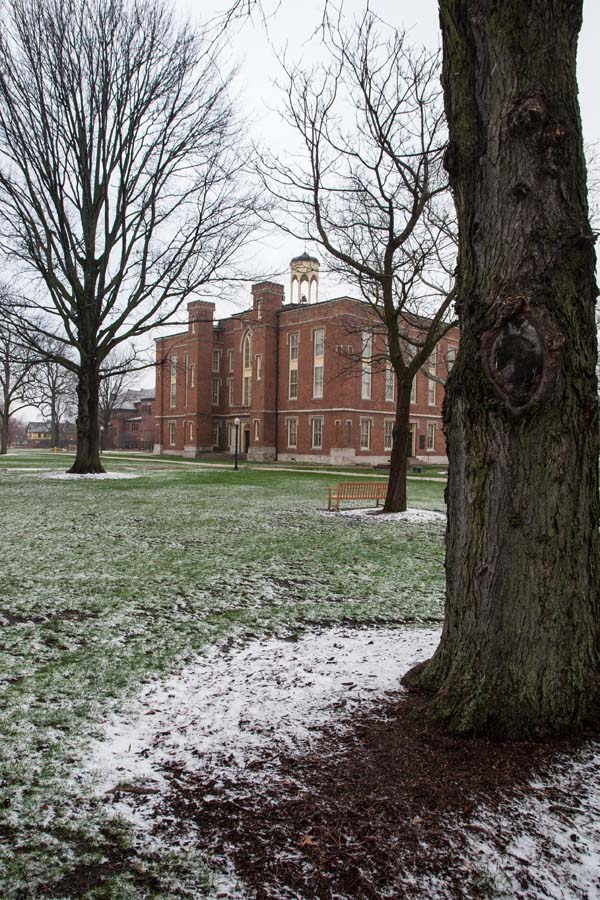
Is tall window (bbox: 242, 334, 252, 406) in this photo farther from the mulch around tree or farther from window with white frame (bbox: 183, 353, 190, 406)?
the mulch around tree

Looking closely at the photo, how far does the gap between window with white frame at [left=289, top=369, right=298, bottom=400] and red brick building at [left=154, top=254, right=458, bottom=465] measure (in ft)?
0.30

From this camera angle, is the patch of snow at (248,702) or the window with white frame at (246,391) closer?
the patch of snow at (248,702)

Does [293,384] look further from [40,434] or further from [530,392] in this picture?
[40,434]

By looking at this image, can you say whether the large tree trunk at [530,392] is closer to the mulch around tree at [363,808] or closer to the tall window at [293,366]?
the mulch around tree at [363,808]

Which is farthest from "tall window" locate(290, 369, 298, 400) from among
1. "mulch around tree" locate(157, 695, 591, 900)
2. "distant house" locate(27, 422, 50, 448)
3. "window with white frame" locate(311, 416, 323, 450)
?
"distant house" locate(27, 422, 50, 448)

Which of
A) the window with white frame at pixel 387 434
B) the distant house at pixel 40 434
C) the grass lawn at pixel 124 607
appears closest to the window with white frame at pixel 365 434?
the window with white frame at pixel 387 434

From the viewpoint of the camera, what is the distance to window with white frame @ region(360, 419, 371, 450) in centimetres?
4700

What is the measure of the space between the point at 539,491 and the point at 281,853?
2.10 meters

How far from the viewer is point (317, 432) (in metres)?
47.9

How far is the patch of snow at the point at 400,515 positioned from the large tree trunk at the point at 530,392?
10.8 meters

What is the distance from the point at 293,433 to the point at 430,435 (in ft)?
45.9

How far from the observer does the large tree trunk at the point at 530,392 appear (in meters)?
3.06

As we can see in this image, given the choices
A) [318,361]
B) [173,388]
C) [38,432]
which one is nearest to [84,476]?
[318,361]

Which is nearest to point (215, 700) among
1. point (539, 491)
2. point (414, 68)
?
point (539, 491)
